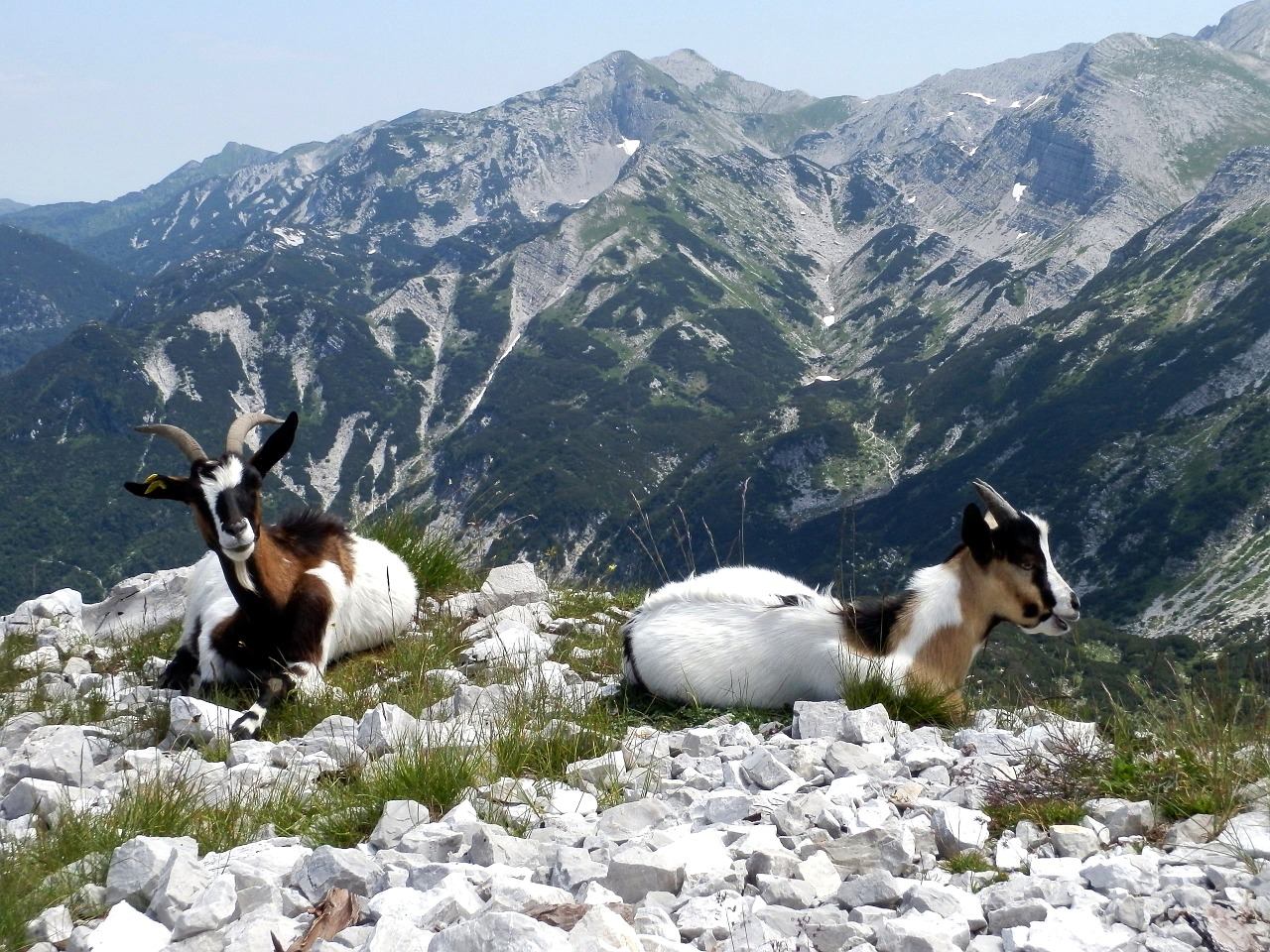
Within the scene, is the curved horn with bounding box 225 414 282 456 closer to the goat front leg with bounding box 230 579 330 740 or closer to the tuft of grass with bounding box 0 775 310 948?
→ the goat front leg with bounding box 230 579 330 740

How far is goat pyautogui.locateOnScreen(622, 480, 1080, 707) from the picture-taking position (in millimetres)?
10195

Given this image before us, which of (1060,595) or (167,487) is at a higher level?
(167,487)

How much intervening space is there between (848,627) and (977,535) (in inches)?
67.0

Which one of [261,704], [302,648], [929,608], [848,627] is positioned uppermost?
[929,608]

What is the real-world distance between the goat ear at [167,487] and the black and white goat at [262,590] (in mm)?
15

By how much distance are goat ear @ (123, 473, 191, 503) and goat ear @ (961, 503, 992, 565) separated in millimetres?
8149

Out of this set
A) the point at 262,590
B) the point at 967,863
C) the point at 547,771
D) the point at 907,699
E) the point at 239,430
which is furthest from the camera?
the point at 239,430

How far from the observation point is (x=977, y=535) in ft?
35.5

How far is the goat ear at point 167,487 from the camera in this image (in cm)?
1091

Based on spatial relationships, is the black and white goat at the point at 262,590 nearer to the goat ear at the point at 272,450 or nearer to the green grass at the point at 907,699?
the goat ear at the point at 272,450

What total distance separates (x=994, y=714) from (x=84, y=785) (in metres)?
7.44

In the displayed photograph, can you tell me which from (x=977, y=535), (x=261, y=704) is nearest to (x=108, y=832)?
(x=261, y=704)

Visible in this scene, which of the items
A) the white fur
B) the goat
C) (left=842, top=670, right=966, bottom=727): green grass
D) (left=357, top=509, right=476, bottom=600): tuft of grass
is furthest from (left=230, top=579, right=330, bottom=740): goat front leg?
the white fur

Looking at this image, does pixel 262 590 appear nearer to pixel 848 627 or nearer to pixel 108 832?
pixel 108 832
